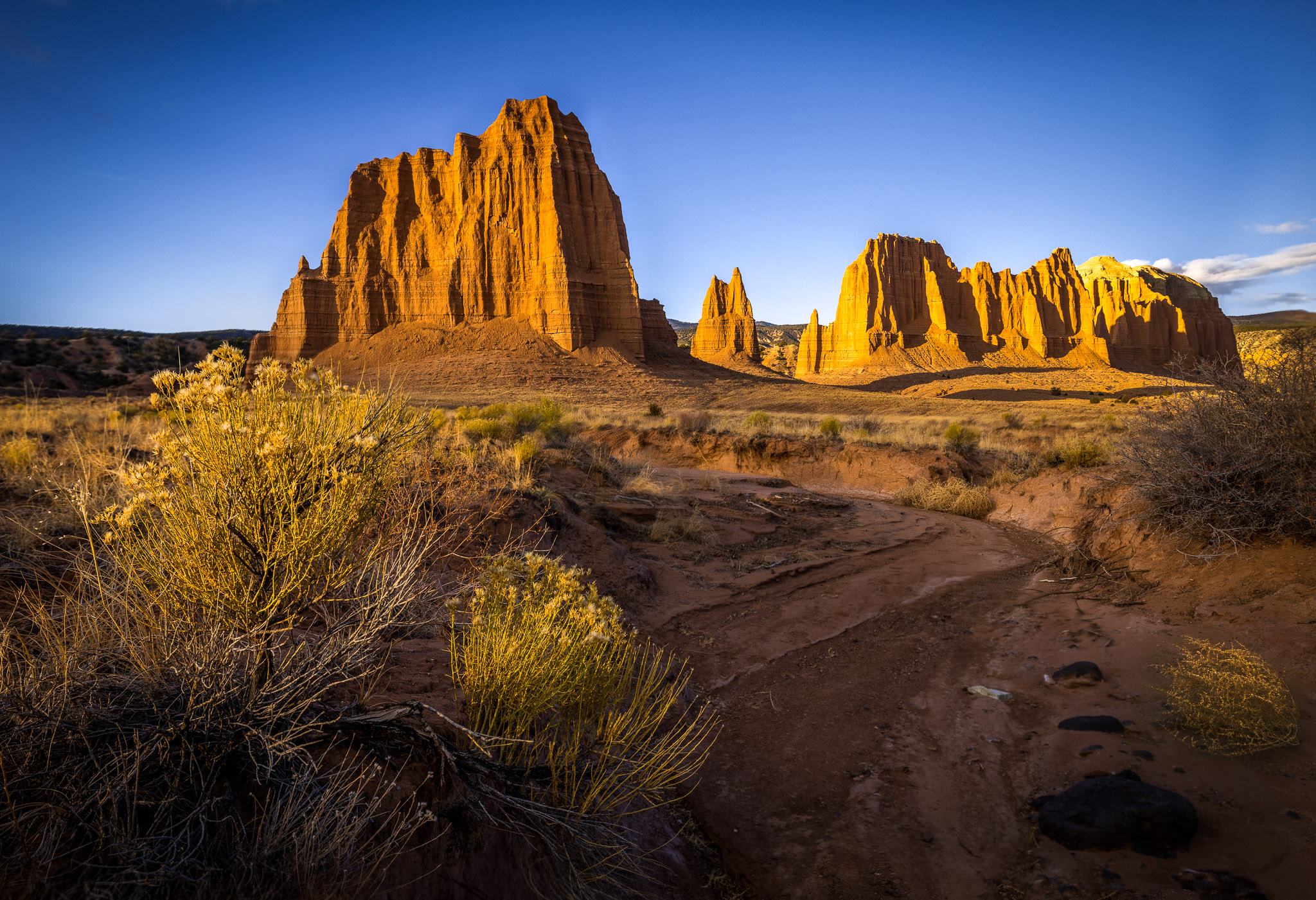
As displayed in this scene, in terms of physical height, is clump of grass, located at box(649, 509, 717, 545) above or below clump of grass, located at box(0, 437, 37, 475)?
below

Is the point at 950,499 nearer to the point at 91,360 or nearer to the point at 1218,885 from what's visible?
the point at 1218,885

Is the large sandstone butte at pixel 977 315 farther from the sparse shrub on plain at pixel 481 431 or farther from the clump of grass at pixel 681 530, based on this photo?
the clump of grass at pixel 681 530

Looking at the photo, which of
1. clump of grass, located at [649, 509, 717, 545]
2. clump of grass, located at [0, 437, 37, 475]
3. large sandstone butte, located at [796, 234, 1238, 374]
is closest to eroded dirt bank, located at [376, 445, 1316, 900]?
clump of grass, located at [649, 509, 717, 545]

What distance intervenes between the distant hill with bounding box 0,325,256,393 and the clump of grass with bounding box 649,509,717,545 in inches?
1193

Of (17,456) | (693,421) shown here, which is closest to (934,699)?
(17,456)

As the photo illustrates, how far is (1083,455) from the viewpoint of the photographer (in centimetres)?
1341

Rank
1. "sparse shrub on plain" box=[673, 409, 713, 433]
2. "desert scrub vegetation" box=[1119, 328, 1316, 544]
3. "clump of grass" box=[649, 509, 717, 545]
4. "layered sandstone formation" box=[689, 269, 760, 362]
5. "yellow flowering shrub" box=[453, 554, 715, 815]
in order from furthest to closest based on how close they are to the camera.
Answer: "layered sandstone formation" box=[689, 269, 760, 362] < "sparse shrub on plain" box=[673, 409, 713, 433] < "clump of grass" box=[649, 509, 717, 545] < "desert scrub vegetation" box=[1119, 328, 1316, 544] < "yellow flowering shrub" box=[453, 554, 715, 815]

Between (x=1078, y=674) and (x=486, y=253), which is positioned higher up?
(x=486, y=253)

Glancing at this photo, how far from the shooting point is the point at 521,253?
1988 inches

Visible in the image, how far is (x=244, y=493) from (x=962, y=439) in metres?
20.4

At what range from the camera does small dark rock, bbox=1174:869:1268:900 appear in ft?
8.82

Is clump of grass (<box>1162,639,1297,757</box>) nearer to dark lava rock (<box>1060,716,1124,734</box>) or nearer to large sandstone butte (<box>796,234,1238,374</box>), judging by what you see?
dark lava rock (<box>1060,716,1124,734</box>)

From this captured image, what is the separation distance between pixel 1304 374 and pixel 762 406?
104 ft

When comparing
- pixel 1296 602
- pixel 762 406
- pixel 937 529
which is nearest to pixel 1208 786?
pixel 1296 602
